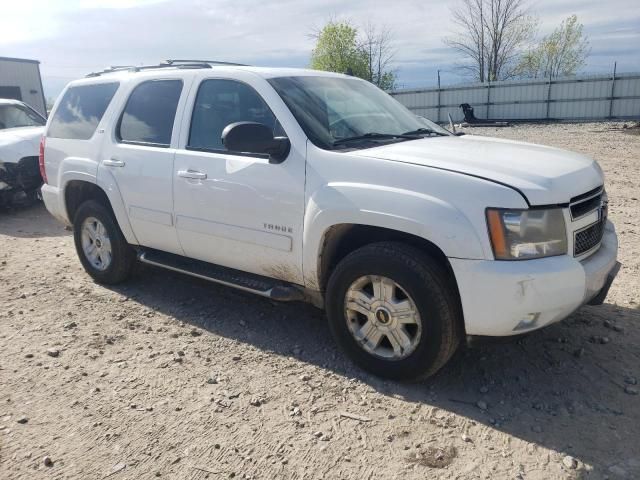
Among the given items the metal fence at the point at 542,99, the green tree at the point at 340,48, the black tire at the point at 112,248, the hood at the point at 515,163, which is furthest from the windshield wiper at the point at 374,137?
the green tree at the point at 340,48

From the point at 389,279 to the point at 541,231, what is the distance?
2.83 feet

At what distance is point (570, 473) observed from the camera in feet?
8.46

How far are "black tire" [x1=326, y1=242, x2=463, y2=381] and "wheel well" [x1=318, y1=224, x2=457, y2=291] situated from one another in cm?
8

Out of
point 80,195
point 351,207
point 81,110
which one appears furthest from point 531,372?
point 81,110

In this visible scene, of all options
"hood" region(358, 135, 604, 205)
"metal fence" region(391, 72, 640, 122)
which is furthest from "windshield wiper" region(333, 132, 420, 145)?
"metal fence" region(391, 72, 640, 122)

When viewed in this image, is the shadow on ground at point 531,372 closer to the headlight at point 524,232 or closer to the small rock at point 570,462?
the small rock at point 570,462

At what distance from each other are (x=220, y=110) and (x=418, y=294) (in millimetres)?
2080

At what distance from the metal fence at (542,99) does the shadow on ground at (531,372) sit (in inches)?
803

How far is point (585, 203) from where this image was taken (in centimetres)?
318

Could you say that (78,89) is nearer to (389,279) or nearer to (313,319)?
(313,319)

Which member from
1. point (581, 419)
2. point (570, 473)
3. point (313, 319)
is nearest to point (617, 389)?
point (581, 419)

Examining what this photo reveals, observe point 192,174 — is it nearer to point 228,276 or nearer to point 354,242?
point 228,276

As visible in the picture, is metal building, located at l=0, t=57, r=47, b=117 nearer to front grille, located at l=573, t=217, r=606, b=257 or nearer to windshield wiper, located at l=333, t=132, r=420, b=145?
windshield wiper, located at l=333, t=132, r=420, b=145

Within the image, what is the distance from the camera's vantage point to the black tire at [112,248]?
4988mm
